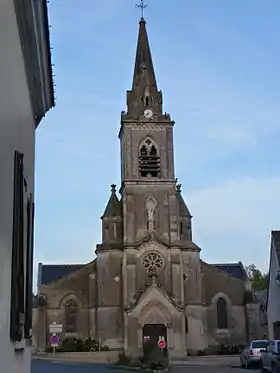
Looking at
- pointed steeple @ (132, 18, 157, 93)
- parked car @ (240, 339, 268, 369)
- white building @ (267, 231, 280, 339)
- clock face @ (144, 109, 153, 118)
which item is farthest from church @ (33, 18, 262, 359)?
parked car @ (240, 339, 268, 369)

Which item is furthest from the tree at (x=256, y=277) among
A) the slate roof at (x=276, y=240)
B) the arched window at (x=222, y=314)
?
the slate roof at (x=276, y=240)

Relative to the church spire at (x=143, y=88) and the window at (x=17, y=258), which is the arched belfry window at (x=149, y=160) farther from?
the window at (x=17, y=258)

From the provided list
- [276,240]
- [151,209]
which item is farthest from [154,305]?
[276,240]

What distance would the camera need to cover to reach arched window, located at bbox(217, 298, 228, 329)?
53.7m

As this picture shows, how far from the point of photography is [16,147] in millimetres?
5031

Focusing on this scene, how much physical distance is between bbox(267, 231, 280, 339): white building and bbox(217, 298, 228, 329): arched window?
1513 centimetres

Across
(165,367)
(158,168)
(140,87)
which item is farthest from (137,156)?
(165,367)

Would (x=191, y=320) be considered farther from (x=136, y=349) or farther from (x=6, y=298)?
(x=6, y=298)

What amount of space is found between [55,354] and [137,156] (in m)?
17.8

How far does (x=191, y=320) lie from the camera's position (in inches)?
2019

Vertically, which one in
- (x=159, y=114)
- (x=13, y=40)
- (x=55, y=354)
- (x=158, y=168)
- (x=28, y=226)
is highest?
(x=159, y=114)

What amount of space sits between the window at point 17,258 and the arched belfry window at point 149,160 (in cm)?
4870

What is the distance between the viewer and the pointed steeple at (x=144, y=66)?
190ft

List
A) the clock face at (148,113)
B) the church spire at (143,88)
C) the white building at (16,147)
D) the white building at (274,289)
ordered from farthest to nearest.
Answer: the church spire at (143,88), the clock face at (148,113), the white building at (274,289), the white building at (16,147)
